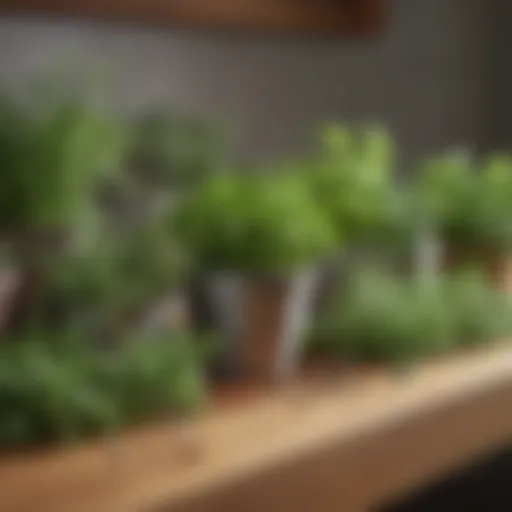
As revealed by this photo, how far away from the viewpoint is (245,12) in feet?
4.44

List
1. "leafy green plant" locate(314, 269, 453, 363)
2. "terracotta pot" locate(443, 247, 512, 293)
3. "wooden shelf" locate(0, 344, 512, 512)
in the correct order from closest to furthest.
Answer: "wooden shelf" locate(0, 344, 512, 512), "leafy green plant" locate(314, 269, 453, 363), "terracotta pot" locate(443, 247, 512, 293)

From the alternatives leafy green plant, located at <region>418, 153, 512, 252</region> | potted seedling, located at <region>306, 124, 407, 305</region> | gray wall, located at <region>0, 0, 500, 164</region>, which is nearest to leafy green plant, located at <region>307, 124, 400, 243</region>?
potted seedling, located at <region>306, 124, 407, 305</region>

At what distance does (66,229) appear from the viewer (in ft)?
3.10

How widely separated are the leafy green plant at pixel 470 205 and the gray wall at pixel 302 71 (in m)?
0.23

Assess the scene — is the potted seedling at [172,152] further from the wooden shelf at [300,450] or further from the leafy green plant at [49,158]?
the wooden shelf at [300,450]

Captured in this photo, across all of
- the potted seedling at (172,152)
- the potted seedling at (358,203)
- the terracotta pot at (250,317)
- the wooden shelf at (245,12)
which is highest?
the wooden shelf at (245,12)

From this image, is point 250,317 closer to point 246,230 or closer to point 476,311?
point 246,230

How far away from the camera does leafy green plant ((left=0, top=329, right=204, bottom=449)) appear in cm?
81

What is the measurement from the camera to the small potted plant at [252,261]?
100 centimetres

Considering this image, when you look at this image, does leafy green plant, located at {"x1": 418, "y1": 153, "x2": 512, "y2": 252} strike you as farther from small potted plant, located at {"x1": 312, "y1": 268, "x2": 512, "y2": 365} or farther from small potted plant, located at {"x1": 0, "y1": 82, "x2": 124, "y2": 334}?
small potted plant, located at {"x1": 0, "y1": 82, "x2": 124, "y2": 334}

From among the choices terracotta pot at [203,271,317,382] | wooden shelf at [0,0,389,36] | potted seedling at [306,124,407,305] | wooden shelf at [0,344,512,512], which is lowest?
wooden shelf at [0,344,512,512]

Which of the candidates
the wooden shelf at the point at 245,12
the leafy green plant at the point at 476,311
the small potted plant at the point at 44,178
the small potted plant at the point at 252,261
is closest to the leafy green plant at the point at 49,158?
the small potted plant at the point at 44,178

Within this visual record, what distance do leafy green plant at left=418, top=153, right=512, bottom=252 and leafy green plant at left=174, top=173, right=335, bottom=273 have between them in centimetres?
26

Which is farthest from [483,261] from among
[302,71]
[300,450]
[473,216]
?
[300,450]
